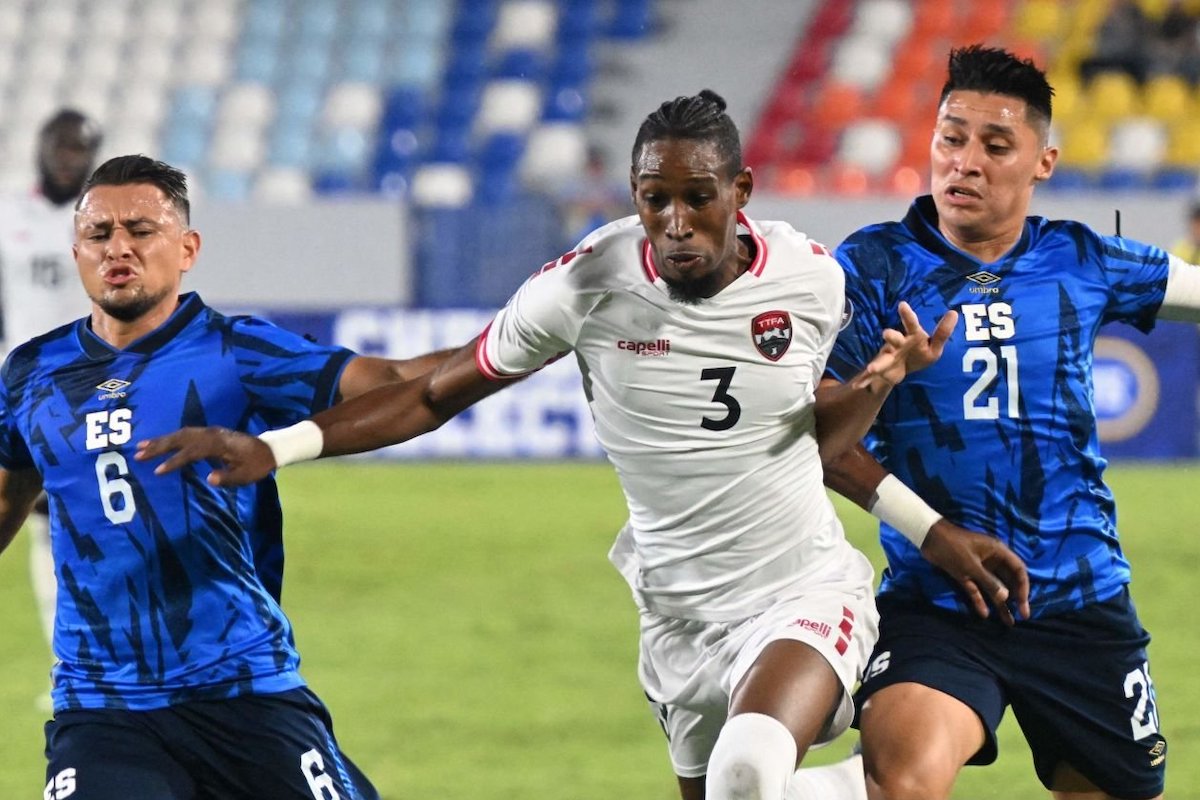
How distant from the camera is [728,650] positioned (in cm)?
432

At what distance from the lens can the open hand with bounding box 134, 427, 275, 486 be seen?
3941 millimetres

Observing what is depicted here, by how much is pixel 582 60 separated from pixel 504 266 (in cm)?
567

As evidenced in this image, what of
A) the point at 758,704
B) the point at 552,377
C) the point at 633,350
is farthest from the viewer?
the point at 552,377

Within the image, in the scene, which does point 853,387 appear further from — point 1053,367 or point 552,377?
point 552,377

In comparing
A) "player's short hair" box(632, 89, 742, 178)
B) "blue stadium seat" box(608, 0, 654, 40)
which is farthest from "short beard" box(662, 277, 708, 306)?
"blue stadium seat" box(608, 0, 654, 40)

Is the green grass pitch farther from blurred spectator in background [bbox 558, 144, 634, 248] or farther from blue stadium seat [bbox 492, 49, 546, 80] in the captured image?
blue stadium seat [bbox 492, 49, 546, 80]

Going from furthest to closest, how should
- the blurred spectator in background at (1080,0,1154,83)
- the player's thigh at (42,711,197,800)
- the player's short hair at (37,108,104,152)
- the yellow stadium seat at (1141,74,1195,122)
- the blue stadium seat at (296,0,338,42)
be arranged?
the blue stadium seat at (296,0,338,42)
the blurred spectator in background at (1080,0,1154,83)
the yellow stadium seat at (1141,74,1195,122)
the player's short hair at (37,108,104,152)
the player's thigh at (42,711,197,800)

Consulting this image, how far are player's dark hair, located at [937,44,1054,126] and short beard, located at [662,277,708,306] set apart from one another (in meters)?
0.92

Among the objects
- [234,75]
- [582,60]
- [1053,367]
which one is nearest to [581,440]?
[582,60]

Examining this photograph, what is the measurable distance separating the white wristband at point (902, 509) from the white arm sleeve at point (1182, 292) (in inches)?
33.9

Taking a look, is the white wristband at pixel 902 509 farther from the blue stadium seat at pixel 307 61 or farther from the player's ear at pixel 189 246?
the blue stadium seat at pixel 307 61

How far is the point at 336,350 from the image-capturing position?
4422 mm

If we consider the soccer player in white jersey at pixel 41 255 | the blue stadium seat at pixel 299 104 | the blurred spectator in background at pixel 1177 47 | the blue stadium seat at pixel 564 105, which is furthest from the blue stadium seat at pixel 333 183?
the soccer player in white jersey at pixel 41 255

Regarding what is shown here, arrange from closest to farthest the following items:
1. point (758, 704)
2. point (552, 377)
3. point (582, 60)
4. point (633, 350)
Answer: point (758, 704), point (633, 350), point (552, 377), point (582, 60)
